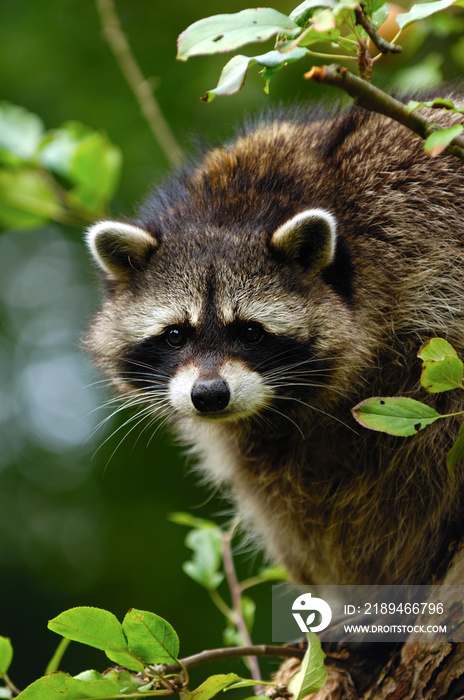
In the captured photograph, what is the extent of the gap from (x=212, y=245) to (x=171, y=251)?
0.26 metres

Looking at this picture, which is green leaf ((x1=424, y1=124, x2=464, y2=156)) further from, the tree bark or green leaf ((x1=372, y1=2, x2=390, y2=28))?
the tree bark

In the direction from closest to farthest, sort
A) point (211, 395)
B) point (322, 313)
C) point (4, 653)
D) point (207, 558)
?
point (4, 653) → point (211, 395) → point (322, 313) → point (207, 558)

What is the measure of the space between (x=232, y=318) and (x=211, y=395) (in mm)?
422

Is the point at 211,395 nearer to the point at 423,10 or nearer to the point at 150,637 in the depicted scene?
the point at 150,637

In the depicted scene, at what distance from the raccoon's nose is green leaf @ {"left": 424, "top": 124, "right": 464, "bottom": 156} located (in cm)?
163

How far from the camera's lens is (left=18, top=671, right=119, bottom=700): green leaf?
2588mm

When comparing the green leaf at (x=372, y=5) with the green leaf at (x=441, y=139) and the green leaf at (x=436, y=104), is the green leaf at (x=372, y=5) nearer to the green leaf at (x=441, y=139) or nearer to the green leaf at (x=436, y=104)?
the green leaf at (x=436, y=104)

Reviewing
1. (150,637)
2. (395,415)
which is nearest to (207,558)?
(150,637)

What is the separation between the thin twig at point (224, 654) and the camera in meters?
2.90

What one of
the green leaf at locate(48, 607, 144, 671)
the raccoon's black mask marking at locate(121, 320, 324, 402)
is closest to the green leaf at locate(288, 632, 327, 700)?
the green leaf at locate(48, 607, 144, 671)

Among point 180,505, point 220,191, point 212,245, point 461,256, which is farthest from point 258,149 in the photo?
point 180,505

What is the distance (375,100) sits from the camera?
8.46 ft

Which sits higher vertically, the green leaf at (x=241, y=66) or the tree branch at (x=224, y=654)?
the green leaf at (x=241, y=66)

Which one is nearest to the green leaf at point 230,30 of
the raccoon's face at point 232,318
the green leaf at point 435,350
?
the green leaf at point 435,350
